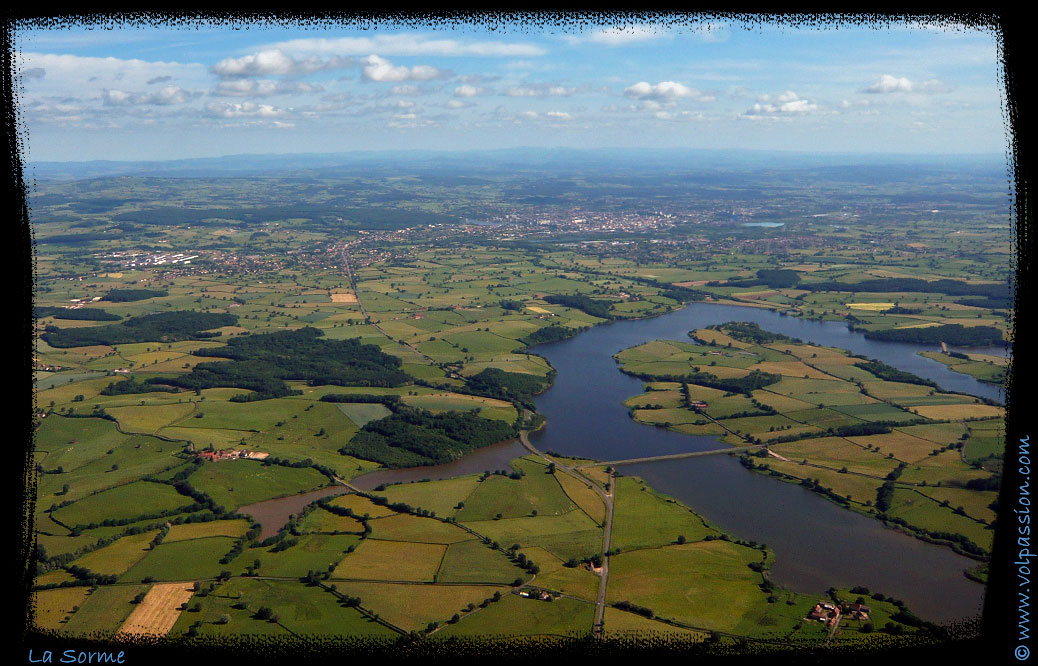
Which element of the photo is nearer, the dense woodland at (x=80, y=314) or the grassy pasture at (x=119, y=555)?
the grassy pasture at (x=119, y=555)

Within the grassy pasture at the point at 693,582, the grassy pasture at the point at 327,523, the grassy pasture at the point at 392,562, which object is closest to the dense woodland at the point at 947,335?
the grassy pasture at the point at 693,582

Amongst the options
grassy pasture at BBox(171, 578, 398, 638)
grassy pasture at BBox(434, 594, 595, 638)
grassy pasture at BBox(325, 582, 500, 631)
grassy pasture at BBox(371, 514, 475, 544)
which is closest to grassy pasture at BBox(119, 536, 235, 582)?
grassy pasture at BBox(171, 578, 398, 638)

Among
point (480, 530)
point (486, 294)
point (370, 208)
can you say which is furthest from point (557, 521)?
point (370, 208)

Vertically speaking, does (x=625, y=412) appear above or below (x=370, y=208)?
below

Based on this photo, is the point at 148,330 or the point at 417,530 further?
the point at 148,330

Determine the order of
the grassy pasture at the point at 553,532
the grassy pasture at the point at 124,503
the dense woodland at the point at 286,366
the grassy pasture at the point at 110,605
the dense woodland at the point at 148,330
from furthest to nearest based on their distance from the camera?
the dense woodland at the point at 148,330, the dense woodland at the point at 286,366, the grassy pasture at the point at 124,503, the grassy pasture at the point at 553,532, the grassy pasture at the point at 110,605

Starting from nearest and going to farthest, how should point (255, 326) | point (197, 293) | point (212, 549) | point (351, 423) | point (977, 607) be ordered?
1. point (977, 607)
2. point (212, 549)
3. point (351, 423)
4. point (255, 326)
5. point (197, 293)

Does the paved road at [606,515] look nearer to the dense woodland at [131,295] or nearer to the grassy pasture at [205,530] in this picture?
the grassy pasture at [205,530]

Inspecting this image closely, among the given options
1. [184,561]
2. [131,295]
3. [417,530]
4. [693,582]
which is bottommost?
[417,530]

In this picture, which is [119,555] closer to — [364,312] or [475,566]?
[475,566]

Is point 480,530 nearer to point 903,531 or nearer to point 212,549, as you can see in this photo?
point 212,549

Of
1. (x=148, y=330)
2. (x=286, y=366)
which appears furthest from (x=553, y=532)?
(x=148, y=330)
